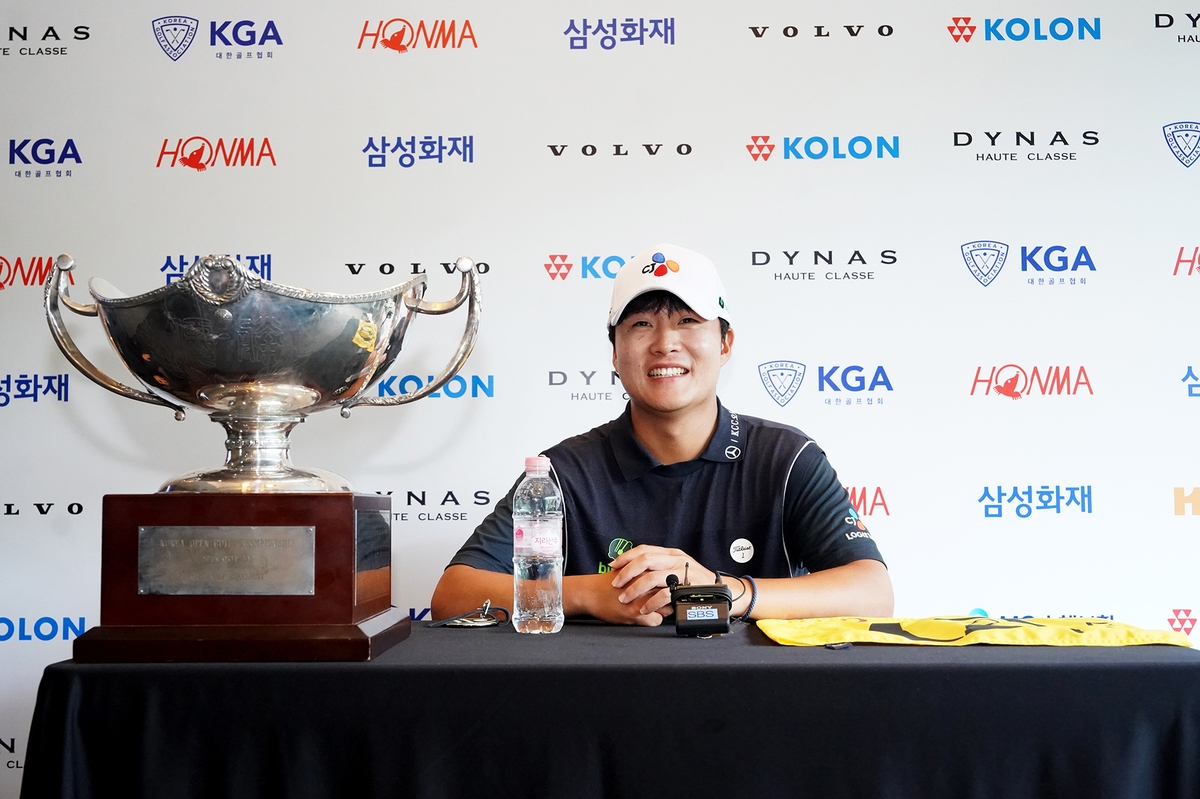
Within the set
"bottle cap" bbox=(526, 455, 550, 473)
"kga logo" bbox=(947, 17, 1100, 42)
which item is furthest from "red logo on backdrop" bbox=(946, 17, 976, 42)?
"bottle cap" bbox=(526, 455, 550, 473)

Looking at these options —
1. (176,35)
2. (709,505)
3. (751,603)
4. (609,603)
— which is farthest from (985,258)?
(176,35)

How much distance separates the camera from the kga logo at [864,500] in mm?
2250

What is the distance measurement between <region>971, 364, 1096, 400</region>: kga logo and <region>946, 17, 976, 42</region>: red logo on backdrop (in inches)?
35.1

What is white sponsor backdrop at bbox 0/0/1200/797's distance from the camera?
2256mm

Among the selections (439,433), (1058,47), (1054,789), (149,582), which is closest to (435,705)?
(149,582)

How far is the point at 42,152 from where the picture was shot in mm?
2361

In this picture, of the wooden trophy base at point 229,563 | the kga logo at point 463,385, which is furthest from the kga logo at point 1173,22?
the wooden trophy base at point 229,563

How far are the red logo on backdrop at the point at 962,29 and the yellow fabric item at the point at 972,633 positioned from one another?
1839mm

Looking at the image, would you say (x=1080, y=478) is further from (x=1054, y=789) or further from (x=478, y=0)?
(x=478, y=0)

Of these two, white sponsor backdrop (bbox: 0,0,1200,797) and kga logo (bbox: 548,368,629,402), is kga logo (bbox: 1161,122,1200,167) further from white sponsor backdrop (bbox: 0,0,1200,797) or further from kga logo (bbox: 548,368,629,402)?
kga logo (bbox: 548,368,629,402)

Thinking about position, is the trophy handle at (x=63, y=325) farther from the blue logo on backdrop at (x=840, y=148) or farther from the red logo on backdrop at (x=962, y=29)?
the red logo on backdrop at (x=962, y=29)

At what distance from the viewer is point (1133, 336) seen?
2.27m

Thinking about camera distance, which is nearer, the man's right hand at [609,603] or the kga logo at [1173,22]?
Answer: the man's right hand at [609,603]

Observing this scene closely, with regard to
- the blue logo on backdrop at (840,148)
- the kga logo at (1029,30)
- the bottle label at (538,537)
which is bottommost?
the bottle label at (538,537)
